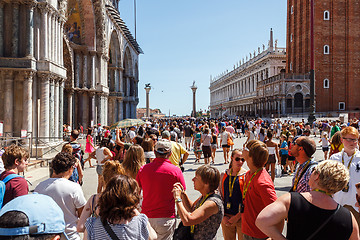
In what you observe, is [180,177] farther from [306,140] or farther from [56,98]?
[56,98]

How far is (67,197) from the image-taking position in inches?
138

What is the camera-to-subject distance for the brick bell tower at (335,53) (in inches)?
1874

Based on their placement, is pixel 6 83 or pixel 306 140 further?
pixel 6 83

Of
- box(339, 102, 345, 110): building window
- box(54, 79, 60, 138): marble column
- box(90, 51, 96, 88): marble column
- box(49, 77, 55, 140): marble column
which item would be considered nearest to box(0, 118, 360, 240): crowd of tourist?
box(49, 77, 55, 140): marble column

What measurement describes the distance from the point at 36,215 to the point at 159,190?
2.19 meters

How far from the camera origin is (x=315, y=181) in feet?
8.73

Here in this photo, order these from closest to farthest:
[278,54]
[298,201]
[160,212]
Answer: [298,201], [160,212], [278,54]

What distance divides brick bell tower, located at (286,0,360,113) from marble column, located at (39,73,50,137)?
138ft

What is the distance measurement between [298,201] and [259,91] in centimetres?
5479

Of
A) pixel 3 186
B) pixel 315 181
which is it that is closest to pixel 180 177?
pixel 315 181

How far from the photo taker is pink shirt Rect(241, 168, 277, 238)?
3590mm

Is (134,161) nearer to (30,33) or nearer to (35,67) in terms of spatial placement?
(35,67)

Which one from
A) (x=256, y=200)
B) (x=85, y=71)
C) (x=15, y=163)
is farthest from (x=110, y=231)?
(x=85, y=71)

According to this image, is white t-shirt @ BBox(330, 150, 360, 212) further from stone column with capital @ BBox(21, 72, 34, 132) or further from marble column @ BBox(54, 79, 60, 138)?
marble column @ BBox(54, 79, 60, 138)
